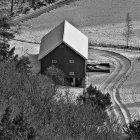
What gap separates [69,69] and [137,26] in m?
35.2

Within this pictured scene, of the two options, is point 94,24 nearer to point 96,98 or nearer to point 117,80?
point 117,80

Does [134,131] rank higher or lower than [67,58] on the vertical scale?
lower

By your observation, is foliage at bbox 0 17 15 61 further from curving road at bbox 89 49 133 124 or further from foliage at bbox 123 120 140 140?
foliage at bbox 123 120 140 140

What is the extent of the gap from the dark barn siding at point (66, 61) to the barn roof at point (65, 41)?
2.03 feet

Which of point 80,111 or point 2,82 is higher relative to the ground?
point 2,82

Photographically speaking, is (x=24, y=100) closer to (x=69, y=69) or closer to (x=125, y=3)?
(x=69, y=69)

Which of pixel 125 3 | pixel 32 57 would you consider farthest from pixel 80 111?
pixel 125 3

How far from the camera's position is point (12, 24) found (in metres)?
88.9

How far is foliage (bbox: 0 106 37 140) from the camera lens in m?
26.7

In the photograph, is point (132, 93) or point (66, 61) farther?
point (66, 61)

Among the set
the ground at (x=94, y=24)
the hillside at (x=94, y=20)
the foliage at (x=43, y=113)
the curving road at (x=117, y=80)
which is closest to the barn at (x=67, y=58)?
the ground at (x=94, y=24)

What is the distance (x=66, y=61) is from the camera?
201ft

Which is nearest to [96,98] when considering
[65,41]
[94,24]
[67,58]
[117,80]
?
[65,41]

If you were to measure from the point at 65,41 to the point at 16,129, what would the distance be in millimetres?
32944
